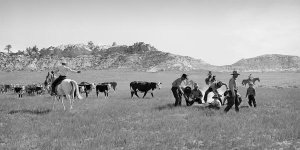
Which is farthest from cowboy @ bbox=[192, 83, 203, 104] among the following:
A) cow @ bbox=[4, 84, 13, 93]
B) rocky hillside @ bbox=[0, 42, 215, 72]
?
rocky hillside @ bbox=[0, 42, 215, 72]

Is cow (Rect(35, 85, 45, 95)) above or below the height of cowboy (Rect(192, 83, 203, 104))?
below

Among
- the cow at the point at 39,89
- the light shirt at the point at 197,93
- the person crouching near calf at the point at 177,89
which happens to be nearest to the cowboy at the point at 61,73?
the person crouching near calf at the point at 177,89

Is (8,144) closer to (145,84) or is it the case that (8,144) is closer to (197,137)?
(197,137)

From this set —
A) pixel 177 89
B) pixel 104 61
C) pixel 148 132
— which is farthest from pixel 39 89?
pixel 104 61

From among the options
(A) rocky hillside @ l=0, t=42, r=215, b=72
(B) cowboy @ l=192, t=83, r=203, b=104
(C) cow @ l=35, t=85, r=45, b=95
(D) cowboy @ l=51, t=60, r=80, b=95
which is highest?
(A) rocky hillside @ l=0, t=42, r=215, b=72

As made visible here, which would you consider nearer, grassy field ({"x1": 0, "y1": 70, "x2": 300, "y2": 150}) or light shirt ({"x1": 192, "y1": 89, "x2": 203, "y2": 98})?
grassy field ({"x1": 0, "y1": 70, "x2": 300, "y2": 150})

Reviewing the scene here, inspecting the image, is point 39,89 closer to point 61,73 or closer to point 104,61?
point 61,73

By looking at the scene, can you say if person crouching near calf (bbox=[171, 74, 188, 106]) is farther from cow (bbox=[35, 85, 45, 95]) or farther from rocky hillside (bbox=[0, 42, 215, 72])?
rocky hillside (bbox=[0, 42, 215, 72])

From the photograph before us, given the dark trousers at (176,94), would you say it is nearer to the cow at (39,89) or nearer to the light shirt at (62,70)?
the light shirt at (62,70)

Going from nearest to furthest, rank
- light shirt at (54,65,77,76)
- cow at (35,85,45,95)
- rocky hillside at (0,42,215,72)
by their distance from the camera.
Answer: light shirt at (54,65,77,76) < cow at (35,85,45,95) < rocky hillside at (0,42,215,72)

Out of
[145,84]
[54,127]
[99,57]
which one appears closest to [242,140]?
[54,127]

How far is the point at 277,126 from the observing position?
37.0 ft

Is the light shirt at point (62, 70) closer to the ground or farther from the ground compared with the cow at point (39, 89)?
farther from the ground

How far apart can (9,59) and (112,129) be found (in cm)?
17223
